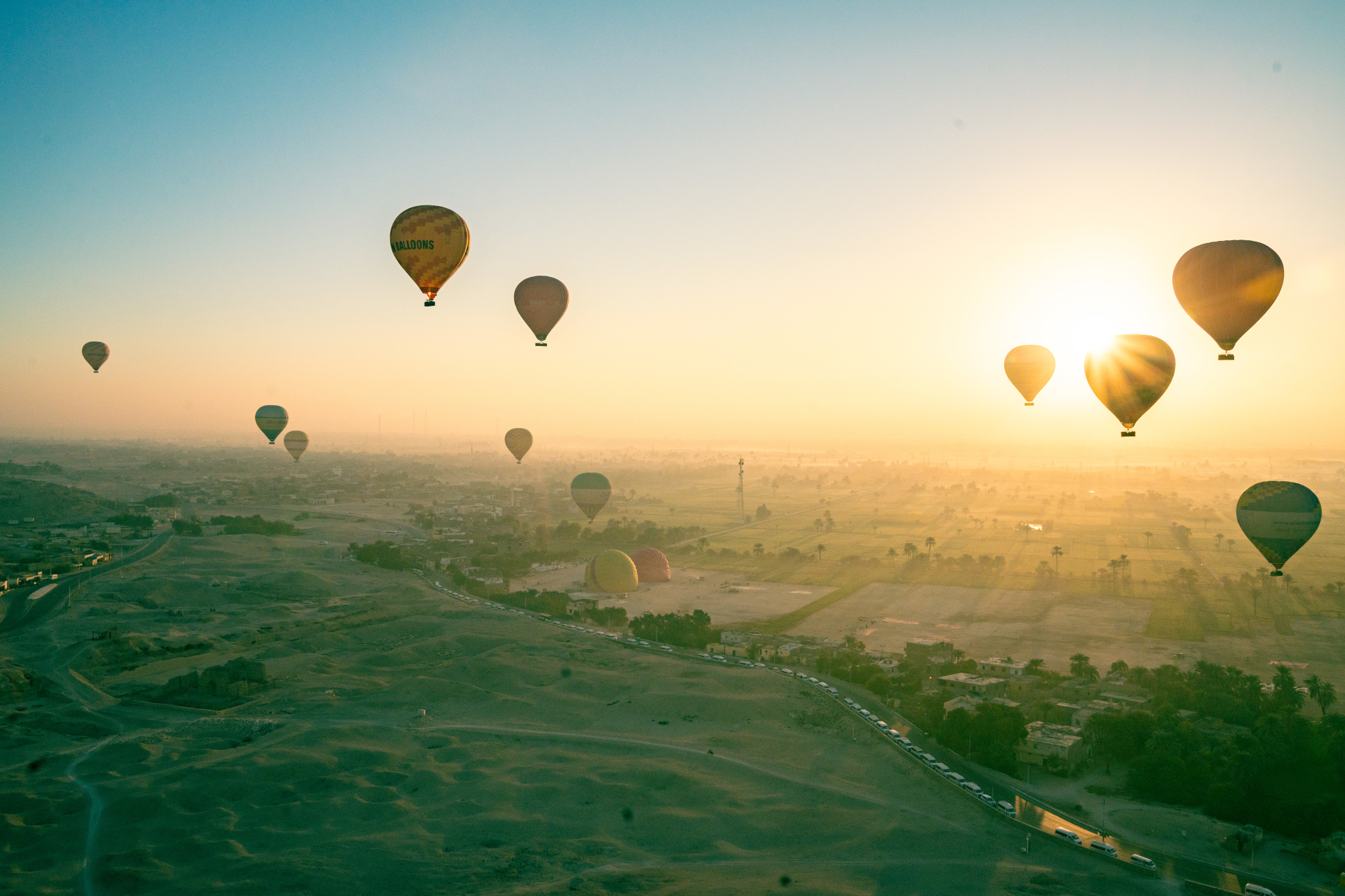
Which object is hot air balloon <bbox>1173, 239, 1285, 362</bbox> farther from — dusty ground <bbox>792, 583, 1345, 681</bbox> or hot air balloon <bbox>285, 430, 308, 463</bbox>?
hot air balloon <bbox>285, 430, 308, 463</bbox>

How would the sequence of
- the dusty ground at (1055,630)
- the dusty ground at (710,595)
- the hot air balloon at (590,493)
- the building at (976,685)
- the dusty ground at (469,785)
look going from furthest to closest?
1. the hot air balloon at (590,493)
2. the dusty ground at (710,595)
3. the dusty ground at (1055,630)
4. the building at (976,685)
5. the dusty ground at (469,785)

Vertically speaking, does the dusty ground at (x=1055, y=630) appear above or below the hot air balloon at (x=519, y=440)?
below

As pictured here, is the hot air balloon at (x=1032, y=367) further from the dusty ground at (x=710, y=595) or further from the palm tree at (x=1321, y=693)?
the dusty ground at (x=710, y=595)

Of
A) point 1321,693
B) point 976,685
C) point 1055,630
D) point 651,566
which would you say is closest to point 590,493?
point 651,566

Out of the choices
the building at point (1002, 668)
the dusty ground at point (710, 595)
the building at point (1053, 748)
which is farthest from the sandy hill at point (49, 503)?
the building at point (1053, 748)

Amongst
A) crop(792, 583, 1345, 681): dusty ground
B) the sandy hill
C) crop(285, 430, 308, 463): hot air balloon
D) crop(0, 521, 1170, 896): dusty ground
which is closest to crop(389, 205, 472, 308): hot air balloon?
crop(0, 521, 1170, 896): dusty ground

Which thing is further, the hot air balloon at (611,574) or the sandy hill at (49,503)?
the sandy hill at (49,503)
